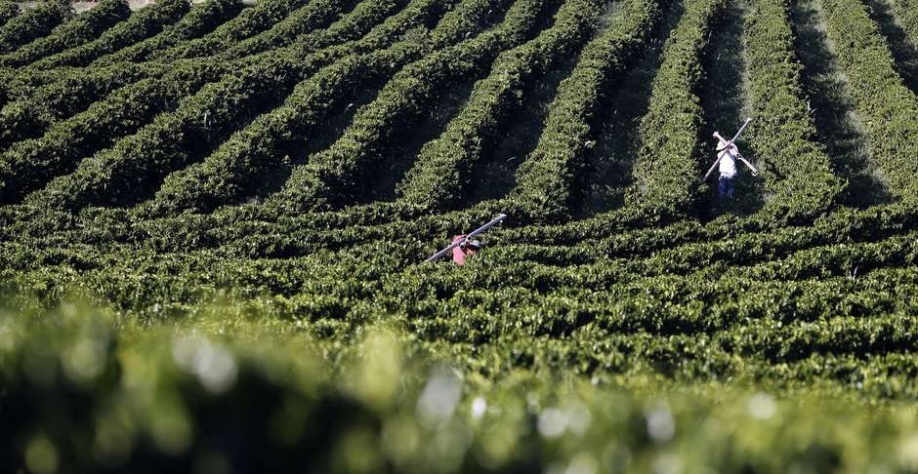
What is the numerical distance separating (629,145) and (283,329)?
19067mm

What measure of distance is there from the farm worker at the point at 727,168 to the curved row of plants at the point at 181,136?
16.8 m

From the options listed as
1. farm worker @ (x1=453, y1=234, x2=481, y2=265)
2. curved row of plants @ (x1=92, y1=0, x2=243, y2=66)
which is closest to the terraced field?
curved row of plants @ (x1=92, y1=0, x2=243, y2=66)

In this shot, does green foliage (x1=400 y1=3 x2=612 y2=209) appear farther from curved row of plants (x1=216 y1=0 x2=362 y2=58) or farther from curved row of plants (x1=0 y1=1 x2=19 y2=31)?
curved row of plants (x1=0 y1=1 x2=19 y2=31)

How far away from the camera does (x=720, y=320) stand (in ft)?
59.0

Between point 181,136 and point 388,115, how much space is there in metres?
7.48

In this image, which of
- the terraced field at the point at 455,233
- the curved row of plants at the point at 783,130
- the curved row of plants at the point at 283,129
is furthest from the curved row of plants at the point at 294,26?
the curved row of plants at the point at 783,130

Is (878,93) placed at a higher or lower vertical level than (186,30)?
lower

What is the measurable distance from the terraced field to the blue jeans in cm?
35

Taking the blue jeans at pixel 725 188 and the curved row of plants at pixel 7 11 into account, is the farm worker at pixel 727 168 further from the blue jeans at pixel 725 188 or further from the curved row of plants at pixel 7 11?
the curved row of plants at pixel 7 11

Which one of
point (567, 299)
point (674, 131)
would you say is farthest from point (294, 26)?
point (567, 299)

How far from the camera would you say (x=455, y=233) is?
24.6m

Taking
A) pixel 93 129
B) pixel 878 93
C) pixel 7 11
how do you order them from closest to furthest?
1. pixel 93 129
2. pixel 878 93
3. pixel 7 11

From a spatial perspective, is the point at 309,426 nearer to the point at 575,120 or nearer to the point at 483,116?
the point at 483,116

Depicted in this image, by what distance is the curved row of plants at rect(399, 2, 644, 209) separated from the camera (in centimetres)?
2673
